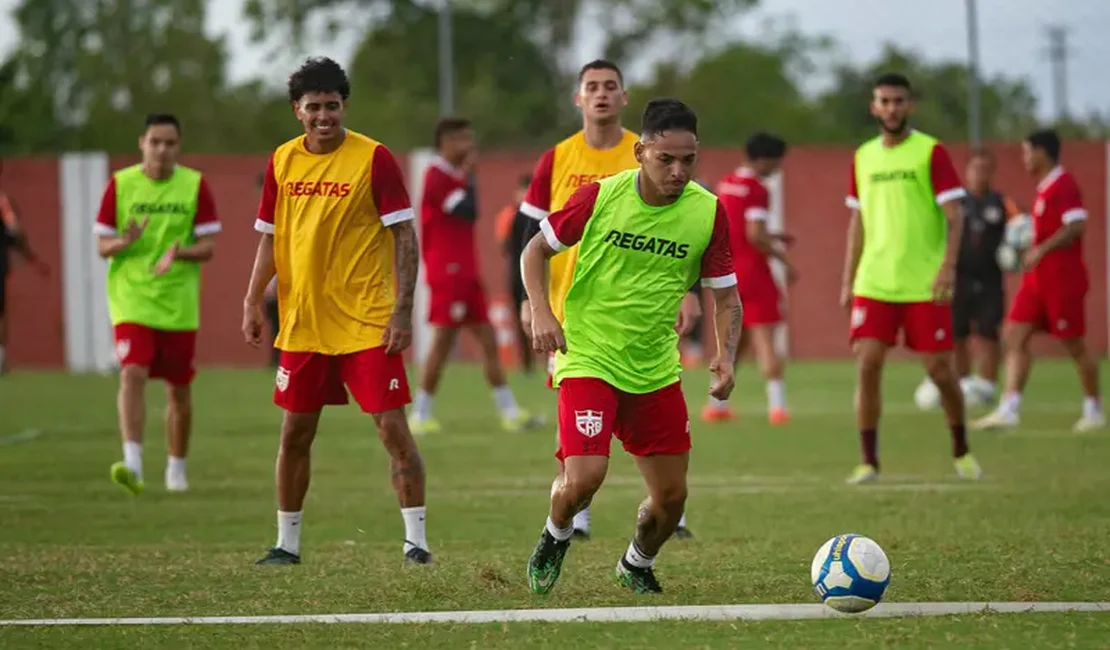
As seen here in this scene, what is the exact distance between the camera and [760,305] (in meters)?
18.2

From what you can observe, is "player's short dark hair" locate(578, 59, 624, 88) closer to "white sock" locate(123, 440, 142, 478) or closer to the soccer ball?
the soccer ball

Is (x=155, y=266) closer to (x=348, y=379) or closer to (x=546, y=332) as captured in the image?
(x=348, y=379)

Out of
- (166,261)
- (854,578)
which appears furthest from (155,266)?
(854,578)

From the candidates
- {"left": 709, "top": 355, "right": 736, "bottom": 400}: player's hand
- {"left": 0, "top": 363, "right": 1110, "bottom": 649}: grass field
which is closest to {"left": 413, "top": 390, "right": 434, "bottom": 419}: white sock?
{"left": 0, "top": 363, "right": 1110, "bottom": 649}: grass field

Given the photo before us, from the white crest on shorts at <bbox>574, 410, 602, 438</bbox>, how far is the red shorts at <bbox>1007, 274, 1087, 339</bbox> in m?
9.48

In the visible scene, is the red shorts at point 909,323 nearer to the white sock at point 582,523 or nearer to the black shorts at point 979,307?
the white sock at point 582,523

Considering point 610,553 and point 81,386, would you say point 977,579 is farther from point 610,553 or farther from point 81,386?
point 81,386

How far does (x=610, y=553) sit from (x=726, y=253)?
204 cm

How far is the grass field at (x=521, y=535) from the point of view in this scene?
7.13m

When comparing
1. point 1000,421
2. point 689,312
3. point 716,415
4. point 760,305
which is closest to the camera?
point 689,312

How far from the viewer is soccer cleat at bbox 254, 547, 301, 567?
360 inches

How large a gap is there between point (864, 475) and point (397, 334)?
15.6 feet

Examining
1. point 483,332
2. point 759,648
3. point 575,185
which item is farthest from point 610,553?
point 483,332

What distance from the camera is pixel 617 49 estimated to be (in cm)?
4700
